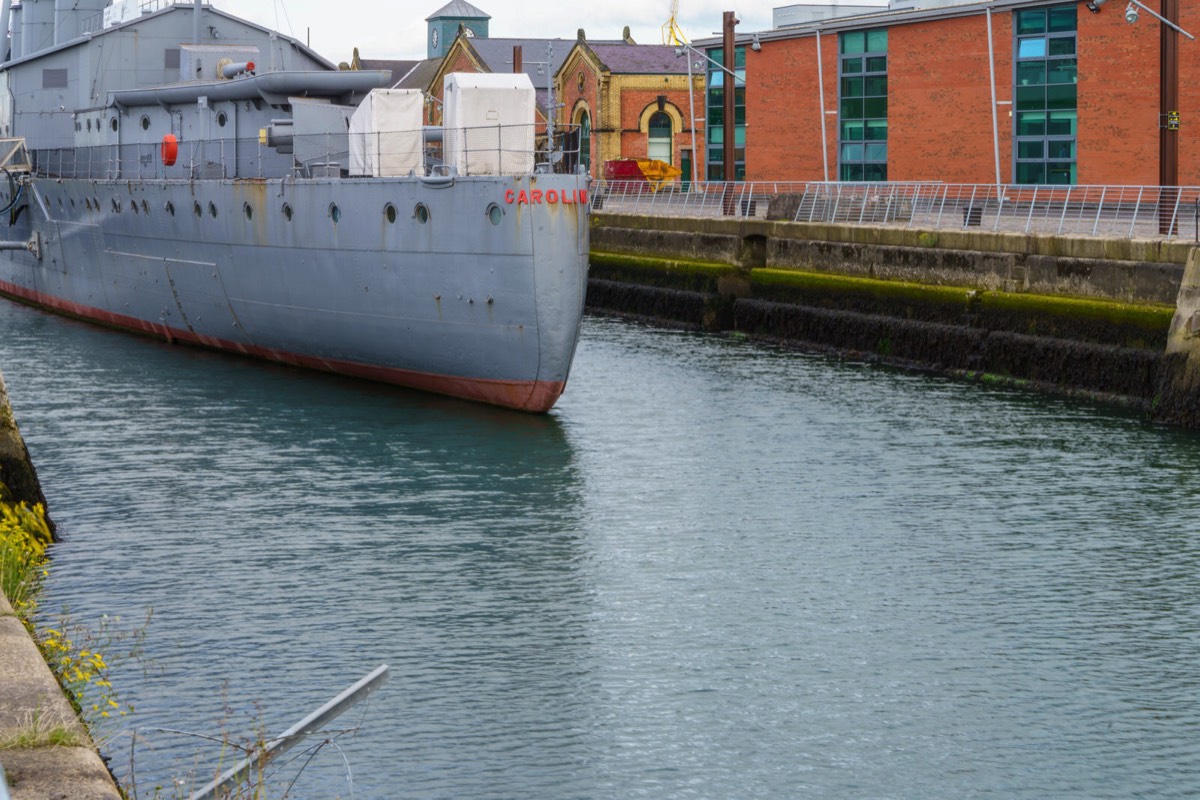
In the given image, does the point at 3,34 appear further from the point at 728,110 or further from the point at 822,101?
the point at 822,101

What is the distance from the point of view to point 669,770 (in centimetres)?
1109

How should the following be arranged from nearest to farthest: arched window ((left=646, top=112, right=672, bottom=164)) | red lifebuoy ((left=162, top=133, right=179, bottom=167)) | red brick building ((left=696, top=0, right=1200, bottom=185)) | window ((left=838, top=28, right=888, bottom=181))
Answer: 1. red lifebuoy ((left=162, top=133, right=179, bottom=167))
2. red brick building ((left=696, top=0, right=1200, bottom=185))
3. window ((left=838, top=28, right=888, bottom=181))
4. arched window ((left=646, top=112, right=672, bottom=164))

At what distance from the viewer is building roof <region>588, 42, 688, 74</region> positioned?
283 feet

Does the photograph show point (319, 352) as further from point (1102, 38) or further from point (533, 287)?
point (1102, 38)

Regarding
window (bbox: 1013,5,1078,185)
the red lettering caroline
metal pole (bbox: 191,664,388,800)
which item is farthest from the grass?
window (bbox: 1013,5,1078,185)

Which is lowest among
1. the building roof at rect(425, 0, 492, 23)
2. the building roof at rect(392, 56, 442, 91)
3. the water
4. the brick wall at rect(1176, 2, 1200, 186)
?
the water

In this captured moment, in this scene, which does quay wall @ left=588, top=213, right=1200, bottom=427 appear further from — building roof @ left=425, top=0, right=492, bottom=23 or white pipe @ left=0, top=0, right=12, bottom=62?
building roof @ left=425, top=0, right=492, bottom=23

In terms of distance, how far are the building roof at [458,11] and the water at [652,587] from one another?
91.9 meters

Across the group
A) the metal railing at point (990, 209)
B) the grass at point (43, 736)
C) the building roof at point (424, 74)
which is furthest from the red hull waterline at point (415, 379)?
the building roof at point (424, 74)

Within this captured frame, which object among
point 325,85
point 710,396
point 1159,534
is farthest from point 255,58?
point 1159,534

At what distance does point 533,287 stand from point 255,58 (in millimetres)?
15057

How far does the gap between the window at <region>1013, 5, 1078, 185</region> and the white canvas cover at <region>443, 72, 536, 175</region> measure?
91.1 ft

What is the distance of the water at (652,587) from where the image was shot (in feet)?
37.4

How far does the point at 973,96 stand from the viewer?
172 ft
